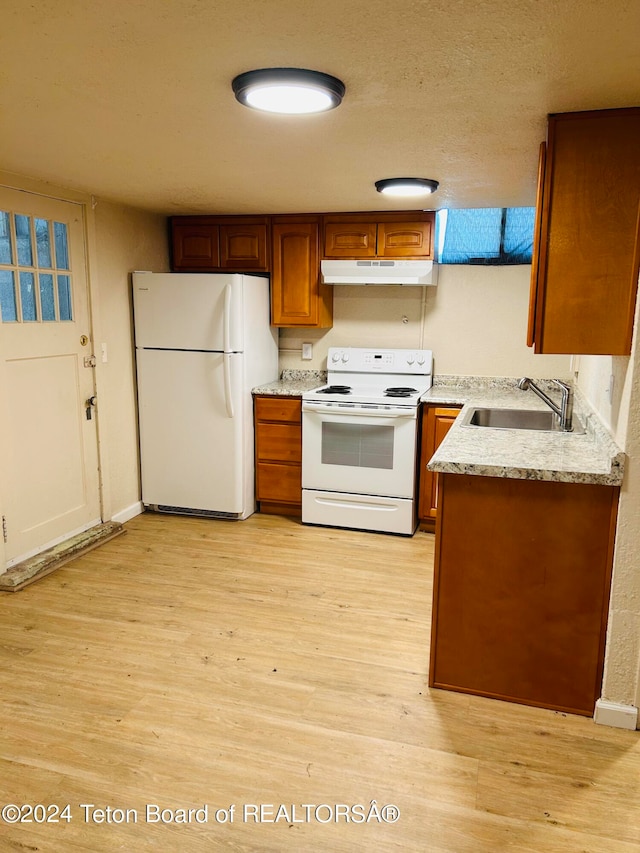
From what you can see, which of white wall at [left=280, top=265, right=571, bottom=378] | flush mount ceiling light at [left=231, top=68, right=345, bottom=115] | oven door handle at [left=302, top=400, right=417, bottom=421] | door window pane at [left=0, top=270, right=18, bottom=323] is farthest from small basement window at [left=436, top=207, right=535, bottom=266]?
door window pane at [left=0, top=270, right=18, bottom=323]

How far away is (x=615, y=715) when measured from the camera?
2283 mm

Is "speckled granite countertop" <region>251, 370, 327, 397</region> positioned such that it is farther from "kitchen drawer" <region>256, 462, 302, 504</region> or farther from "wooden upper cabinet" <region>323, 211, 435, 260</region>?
"wooden upper cabinet" <region>323, 211, 435, 260</region>

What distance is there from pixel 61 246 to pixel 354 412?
6.57ft

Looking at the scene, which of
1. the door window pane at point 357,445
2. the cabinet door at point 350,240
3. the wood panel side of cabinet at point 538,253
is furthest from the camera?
the cabinet door at point 350,240

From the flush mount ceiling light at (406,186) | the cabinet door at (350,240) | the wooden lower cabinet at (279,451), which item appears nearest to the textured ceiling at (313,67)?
the flush mount ceiling light at (406,186)

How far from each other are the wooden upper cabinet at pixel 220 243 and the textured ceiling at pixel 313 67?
4.48ft

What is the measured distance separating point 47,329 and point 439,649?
8.79ft

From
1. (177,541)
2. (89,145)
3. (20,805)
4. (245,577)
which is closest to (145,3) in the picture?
(89,145)

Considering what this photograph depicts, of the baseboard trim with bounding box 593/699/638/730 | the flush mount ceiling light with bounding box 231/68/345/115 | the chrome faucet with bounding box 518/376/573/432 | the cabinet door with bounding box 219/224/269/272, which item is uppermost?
the flush mount ceiling light with bounding box 231/68/345/115

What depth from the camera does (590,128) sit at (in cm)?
208

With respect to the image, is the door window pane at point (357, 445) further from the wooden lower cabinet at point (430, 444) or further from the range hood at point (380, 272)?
the range hood at point (380, 272)

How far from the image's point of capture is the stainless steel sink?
362 centimetres

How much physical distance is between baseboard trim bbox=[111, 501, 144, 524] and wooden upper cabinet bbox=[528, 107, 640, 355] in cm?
311

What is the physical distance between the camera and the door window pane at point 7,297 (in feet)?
10.8
